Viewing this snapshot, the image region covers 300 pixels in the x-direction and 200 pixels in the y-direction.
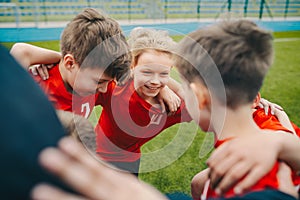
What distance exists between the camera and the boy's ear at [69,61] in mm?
2146

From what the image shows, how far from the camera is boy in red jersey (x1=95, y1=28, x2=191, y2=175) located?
2.30 metres

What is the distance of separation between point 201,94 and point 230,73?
0.13 metres

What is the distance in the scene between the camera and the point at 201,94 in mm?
1381

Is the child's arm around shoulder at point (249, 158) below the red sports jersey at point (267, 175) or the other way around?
the other way around

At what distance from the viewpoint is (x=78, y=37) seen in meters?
2.16

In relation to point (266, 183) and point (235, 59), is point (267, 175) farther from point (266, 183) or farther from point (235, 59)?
point (235, 59)

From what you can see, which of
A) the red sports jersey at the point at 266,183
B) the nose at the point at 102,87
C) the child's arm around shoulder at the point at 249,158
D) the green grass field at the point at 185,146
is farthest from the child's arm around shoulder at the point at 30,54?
the red sports jersey at the point at 266,183

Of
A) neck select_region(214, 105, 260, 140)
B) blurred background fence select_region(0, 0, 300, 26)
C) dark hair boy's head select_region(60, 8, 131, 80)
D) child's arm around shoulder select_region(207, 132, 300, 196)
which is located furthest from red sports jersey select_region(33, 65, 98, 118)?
→ blurred background fence select_region(0, 0, 300, 26)

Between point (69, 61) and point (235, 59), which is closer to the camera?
point (235, 59)

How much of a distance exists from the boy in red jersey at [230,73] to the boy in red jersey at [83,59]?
0.84 metres

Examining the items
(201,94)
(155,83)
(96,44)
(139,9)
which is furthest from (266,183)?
(139,9)

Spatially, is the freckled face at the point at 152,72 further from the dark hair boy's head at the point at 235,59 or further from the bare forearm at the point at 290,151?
the bare forearm at the point at 290,151

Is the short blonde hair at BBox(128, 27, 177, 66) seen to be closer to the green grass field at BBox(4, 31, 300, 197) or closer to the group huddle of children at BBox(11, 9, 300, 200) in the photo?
the group huddle of children at BBox(11, 9, 300, 200)

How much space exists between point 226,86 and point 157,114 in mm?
1075
